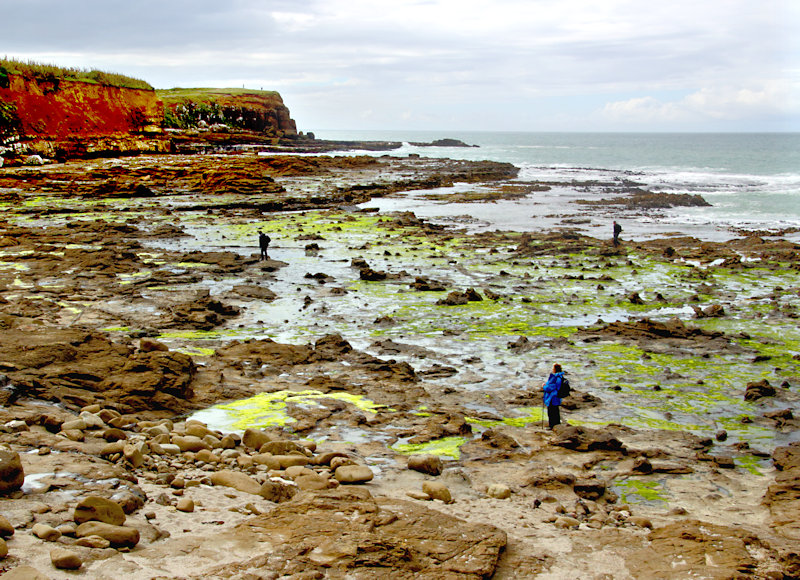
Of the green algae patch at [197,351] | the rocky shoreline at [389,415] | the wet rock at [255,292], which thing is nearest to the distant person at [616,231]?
the rocky shoreline at [389,415]

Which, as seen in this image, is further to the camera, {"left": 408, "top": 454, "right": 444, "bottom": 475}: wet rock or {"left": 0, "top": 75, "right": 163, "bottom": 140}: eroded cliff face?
{"left": 0, "top": 75, "right": 163, "bottom": 140}: eroded cliff face

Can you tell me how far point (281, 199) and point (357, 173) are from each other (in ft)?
71.2

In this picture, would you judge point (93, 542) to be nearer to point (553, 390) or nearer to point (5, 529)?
point (5, 529)

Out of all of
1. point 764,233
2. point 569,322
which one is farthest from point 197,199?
point 764,233

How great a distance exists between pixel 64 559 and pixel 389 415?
6.29 meters

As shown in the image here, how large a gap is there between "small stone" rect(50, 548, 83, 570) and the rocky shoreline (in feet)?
0.05

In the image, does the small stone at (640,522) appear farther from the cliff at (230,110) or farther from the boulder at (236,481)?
the cliff at (230,110)

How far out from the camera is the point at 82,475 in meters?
6.57

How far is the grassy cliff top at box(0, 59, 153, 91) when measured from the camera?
46594 mm

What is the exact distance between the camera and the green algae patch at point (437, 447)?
9.22 meters

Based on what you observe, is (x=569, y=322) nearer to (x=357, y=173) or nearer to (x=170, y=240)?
(x=170, y=240)

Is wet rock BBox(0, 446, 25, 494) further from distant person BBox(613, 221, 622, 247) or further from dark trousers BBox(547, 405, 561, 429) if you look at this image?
distant person BBox(613, 221, 622, 247)

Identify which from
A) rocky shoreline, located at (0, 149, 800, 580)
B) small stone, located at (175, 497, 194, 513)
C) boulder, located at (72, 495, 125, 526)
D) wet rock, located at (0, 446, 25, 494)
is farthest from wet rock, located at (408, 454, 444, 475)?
wet rock, located at (0, 446, 25, 494)

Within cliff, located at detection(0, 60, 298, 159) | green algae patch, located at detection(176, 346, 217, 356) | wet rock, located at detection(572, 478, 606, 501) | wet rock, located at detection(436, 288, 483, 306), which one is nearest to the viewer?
wet rock, located at detection(572, 478, 606, 501)
